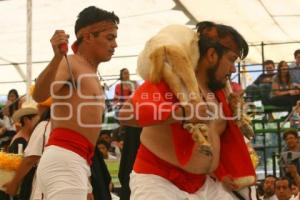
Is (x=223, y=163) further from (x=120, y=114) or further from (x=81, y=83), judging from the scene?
(x=81, y=83)

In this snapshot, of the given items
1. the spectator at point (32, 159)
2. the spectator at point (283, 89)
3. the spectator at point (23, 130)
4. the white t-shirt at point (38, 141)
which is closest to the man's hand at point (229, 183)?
the spectator at point (32, 159)

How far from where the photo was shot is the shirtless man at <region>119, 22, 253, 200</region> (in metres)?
2.89

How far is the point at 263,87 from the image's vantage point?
993cm

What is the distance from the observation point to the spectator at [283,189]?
305 inches

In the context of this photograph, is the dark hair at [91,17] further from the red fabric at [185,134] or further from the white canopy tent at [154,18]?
the white canopy tent at [154,18]

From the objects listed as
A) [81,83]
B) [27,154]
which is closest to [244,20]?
[27,154]

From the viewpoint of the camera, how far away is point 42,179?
3.31 metres

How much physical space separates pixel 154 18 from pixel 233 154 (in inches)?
338

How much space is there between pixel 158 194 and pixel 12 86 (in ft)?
40.5

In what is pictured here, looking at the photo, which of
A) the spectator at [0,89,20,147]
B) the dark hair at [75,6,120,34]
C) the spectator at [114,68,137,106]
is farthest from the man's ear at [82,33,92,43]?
the spectator at [114,68,137,106]

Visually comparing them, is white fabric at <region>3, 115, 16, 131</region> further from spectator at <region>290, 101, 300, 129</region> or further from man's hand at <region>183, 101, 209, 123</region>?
man's hand at <region>183, 101, 209, 123</region>

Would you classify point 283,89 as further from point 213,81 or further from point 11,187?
point 213,81

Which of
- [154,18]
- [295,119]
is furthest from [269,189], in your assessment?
[154,18]

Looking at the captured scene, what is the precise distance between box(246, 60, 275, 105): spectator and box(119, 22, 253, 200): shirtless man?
6745 millimetres
